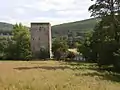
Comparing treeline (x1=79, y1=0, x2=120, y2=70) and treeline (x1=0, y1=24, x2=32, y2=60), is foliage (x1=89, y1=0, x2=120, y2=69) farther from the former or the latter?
treeline (x1=0, y1=24, x2=32, y2=60)

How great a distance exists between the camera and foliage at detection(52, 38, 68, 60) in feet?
369

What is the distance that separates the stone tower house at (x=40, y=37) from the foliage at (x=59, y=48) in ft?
7.89

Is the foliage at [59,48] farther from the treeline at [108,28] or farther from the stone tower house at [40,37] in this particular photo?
the treeline at [108,28]

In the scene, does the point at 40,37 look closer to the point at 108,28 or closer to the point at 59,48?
the point at 59,48

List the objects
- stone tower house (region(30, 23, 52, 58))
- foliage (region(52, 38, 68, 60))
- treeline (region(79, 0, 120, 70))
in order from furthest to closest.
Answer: stone tower house (region(30, 23, 52, 58))
foliage (region(52, 38, 68, 60))
treeline (region(79, 0, 120, 70))

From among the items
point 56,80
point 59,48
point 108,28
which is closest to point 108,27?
point 108,28

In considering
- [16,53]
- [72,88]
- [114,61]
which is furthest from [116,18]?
[16,53]

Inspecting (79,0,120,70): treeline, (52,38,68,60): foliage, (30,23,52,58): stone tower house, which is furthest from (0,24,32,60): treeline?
(79,0,120,70): treeline

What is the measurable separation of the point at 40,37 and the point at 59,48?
448 inches

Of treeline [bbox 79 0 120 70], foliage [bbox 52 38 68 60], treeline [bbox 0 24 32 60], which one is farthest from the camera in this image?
treeline [bbox 0 24 32 60]

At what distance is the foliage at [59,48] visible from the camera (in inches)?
4428

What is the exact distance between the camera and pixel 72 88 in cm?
2241

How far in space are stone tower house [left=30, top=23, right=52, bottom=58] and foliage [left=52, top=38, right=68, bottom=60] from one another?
240cm

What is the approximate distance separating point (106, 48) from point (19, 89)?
114 ft
